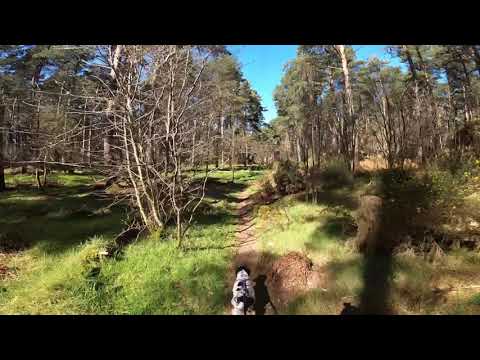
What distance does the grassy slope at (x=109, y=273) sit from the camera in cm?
412

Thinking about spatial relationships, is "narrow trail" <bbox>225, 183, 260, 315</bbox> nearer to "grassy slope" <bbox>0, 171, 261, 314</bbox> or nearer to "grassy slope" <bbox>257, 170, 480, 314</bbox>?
"grassy slope" <bbox>0, 171, 261, 314</bbox>

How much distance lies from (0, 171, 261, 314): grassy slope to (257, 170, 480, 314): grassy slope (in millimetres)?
1125

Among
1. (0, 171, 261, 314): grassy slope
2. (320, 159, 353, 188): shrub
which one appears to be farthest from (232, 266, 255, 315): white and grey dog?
(320, 159, 353, 188): shrub

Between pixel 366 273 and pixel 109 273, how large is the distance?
12.1 ft

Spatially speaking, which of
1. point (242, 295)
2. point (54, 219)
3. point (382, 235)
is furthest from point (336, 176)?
point (54, 219)

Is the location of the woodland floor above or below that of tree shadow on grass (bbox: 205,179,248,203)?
below

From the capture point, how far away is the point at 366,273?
452 cm

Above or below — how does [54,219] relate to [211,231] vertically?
above

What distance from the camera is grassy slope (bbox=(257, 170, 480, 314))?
3766 mm

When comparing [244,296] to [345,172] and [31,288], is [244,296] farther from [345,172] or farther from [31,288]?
[345,172]

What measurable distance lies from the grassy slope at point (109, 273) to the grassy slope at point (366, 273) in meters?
1.12

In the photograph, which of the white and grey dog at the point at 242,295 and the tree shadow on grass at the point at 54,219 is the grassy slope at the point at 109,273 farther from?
the white and grey dog at the point at 242,295

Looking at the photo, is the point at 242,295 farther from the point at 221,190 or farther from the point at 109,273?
the point at 221,190

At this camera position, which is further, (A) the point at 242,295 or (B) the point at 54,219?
(B) the point at 54,219
